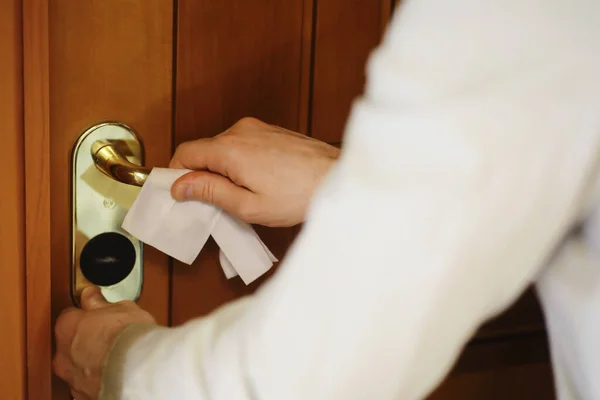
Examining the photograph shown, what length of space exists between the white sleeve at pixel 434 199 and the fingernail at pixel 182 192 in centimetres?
27

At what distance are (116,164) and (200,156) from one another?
0.08 m

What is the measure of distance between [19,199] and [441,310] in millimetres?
382

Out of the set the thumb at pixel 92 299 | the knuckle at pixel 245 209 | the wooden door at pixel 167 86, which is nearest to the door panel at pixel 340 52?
the wooden door at pixel 167 86

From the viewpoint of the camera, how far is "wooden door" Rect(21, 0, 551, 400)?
1.89 ft

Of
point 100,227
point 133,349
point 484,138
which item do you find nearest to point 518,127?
point 484,138

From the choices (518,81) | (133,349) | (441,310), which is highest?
(518,81)

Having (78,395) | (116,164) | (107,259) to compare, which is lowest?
(78,395)

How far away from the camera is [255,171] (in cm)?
64

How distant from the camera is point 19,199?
56 centimetres

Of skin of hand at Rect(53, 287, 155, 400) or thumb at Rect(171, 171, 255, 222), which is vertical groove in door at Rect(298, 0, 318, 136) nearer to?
thumb at Rect(171, 171, 255, 222)

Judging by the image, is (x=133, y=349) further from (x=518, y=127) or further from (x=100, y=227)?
(x=518, y=127)

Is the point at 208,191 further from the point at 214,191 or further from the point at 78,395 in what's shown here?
the point at 78,395

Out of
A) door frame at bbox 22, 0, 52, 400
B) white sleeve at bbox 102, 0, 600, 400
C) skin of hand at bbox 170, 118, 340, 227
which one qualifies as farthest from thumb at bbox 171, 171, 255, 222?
white sleeve at bbox 102, 0, 600, 400

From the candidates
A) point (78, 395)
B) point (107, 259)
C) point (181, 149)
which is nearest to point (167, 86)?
point (181, 149)
